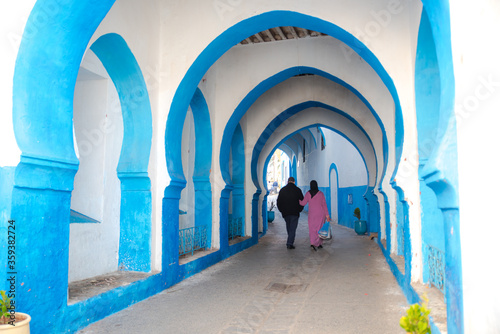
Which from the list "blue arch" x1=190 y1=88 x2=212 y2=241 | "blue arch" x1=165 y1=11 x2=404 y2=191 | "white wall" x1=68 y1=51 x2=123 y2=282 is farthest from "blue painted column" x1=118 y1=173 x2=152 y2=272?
"blue arch" x1=190 y1=88 x2=212 y2=241

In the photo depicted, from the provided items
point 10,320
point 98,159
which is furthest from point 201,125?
point 10,320

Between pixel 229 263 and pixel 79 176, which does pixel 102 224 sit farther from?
pixel 229 263

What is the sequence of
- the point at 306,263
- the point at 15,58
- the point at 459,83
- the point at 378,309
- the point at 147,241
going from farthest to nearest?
the point at 306,263
the point at 147,241
the point at 378,309
the point at 15,58
the point at 459,83

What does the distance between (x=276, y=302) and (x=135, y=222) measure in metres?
1.97

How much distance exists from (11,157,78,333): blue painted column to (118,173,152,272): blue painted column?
1622 millimetres

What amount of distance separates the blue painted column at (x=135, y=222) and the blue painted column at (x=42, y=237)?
5.32ft

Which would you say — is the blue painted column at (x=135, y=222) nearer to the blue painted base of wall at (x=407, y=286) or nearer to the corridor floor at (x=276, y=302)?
the corridor floor at (x=276, y=302)

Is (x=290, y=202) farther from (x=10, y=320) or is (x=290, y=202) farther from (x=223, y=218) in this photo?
(x=10, y=320)

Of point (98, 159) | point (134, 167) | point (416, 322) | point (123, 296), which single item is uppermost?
point (98, 159)

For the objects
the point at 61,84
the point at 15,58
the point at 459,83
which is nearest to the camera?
the point at 459,83

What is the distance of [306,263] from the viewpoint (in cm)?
723

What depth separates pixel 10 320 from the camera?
8.29 feet

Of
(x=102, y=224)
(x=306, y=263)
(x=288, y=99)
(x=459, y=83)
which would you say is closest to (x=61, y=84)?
(x=102, y=224)

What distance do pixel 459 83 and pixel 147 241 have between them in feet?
12.7
